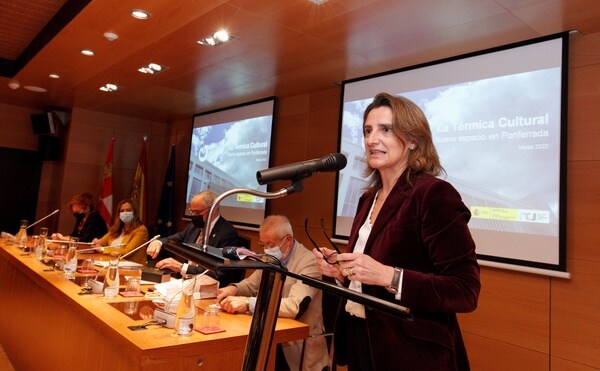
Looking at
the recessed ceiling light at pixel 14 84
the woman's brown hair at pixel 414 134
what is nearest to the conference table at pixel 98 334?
the woman's brown hair at pixel 414 134

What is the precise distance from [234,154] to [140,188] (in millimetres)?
1850

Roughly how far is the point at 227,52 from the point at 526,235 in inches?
100

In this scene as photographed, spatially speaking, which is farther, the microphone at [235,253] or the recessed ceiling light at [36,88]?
the recessed ceiling light at [36,88]

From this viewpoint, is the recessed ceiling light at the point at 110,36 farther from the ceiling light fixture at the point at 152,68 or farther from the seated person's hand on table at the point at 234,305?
the seated person's hand on table at the point at 234,305

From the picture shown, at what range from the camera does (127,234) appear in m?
4.04

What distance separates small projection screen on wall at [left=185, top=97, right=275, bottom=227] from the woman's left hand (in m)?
3.64

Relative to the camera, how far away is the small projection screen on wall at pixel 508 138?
8.67ft

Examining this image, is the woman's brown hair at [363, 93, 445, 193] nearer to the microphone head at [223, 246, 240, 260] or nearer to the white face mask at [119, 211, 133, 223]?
the microphone head at [223, 246, 240, 260]

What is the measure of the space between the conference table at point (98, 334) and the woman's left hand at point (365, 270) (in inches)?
12.3

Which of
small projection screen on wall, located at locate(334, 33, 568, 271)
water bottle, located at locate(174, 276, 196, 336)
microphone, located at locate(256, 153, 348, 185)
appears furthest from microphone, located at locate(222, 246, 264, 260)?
small projection screen on wall, located at locate(334, 33, 568, 271)

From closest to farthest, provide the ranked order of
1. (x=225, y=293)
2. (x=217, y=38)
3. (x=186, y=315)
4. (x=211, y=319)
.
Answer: (x=186, y=315), (x=211, y=319), (x=225, y=293), (x=217, y=38)

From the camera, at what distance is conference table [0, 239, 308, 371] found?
1481 mm

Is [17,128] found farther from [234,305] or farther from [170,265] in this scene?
[234,305]

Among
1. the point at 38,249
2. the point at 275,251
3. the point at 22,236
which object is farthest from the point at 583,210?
the point at 22,236
